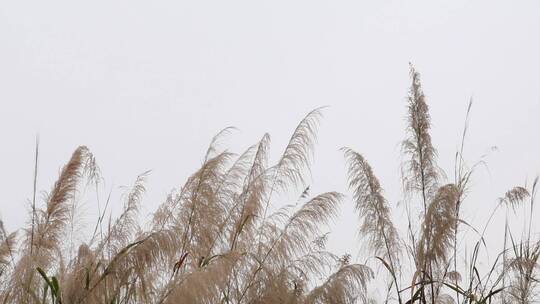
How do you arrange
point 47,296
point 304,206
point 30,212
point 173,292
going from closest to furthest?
1. point 173,292
2. point 47,296
3. point 304,206
4. point 30,212

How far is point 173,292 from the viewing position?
114 inches

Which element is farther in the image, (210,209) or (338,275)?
(210,209)

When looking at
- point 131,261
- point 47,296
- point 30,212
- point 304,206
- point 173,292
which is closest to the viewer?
point 173,292

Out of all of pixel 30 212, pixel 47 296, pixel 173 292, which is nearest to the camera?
pixel 173 292

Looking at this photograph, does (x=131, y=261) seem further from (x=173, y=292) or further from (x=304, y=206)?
(x=304, y=206)

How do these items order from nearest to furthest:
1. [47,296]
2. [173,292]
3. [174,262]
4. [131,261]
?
[173,292]
[131,261]
[47,296]
[174,262]

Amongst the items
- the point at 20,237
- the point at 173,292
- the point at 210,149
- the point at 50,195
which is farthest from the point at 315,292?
the point at 20,237

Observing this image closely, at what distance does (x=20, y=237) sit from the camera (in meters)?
4.74

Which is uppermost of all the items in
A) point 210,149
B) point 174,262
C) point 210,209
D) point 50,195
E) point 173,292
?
point 210,149

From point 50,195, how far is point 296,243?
169 centimetres

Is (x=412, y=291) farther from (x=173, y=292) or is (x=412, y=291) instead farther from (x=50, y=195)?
(x=50, y=195)

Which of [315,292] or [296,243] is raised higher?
[296,243]

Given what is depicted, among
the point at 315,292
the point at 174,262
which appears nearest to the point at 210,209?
the point at 174,262

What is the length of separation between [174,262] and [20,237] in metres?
1.55
